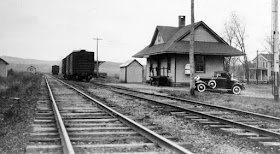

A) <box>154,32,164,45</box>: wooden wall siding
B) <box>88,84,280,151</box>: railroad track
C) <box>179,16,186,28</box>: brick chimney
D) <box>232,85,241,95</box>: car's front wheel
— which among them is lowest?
<box>88,84,280,151</box>: railroad track

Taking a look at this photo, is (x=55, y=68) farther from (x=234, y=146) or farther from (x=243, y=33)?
(x=234, y=146)

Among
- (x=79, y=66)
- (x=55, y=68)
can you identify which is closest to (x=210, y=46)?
(x=79, y=66)

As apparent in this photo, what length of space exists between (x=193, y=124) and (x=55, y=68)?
93.6 m

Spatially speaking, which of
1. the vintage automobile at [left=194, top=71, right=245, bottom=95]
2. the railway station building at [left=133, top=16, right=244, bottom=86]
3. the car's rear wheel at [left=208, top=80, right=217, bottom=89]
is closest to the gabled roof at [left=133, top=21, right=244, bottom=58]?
the railway station building at [left=133, top=16, right=244, bottom=86]

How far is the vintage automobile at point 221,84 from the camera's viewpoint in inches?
859

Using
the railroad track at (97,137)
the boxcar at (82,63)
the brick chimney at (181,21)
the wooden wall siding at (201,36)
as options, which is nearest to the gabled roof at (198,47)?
the wooden wall siding at (201,36)

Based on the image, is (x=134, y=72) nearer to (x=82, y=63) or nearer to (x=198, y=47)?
(x=82, y=63)

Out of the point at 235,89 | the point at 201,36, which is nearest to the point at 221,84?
the point at 235,89

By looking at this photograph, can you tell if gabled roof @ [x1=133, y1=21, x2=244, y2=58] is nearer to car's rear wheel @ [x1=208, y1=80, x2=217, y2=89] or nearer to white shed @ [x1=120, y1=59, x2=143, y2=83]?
car's rear wheel @ [x1=208, y1=80, x2=217, y2=89]

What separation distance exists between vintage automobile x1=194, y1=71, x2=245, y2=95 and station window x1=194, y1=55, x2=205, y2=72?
7.37m

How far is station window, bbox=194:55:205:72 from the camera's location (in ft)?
98.4

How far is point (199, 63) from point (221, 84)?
8.20 meters

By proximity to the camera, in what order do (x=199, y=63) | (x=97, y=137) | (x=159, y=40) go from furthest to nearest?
(x=159, y=40) < (x=199, y=63) < (x=97, y=137)

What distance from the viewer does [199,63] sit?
30156mm
